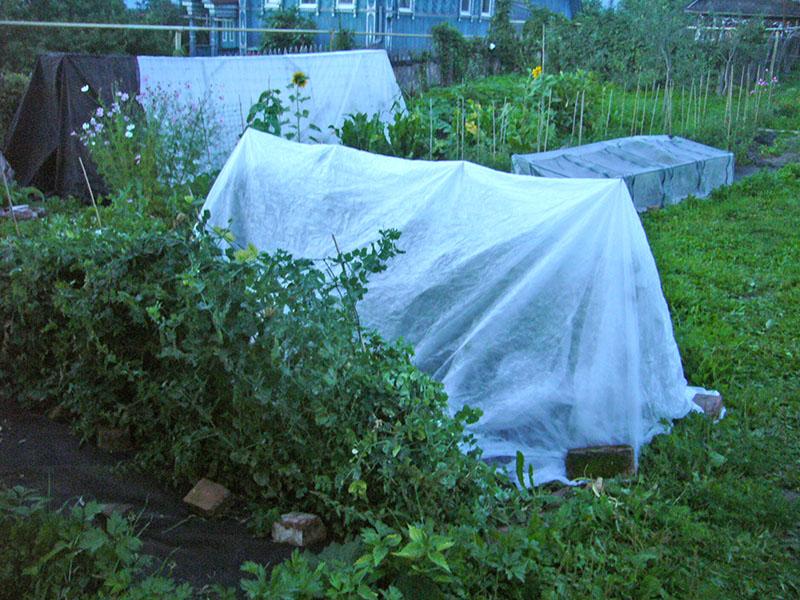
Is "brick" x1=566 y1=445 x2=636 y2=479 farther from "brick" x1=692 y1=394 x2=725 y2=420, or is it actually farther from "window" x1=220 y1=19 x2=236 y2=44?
"window" x1=220 y1=19 x2=236 y2=44

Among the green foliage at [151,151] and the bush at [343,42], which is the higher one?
the bush at [343,42]

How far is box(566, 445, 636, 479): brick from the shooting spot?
3.94 meters

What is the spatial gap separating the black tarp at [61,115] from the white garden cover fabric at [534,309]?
5.94 m

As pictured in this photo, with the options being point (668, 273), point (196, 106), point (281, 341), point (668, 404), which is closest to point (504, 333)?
point (668, 404)

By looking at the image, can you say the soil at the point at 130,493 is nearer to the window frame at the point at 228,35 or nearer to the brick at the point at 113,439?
the brick at the point at 113,439

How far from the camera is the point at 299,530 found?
303 centimetres

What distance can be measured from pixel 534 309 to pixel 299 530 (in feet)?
5.48

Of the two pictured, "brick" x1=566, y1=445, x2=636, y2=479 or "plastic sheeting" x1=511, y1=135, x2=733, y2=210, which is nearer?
"brick" x1=566, y1=445, x2=636, y2=479

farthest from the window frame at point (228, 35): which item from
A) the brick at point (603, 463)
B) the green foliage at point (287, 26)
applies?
the brick at point (603, 463)

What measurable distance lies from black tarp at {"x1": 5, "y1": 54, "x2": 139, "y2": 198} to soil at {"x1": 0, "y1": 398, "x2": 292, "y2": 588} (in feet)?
19.6

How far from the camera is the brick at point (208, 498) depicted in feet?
10.6

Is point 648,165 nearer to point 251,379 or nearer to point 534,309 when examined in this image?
point 534,309

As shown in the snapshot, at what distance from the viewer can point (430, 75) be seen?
19.2m

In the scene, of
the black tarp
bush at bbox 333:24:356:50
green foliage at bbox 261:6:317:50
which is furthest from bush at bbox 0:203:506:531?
green foliage at bbox 261:6:317:50
